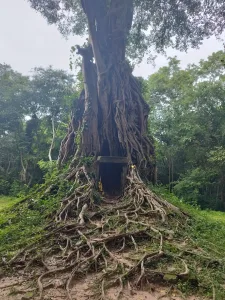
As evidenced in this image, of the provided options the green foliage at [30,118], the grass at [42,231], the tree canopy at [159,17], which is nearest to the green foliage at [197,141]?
the tree canopy at [159,17]

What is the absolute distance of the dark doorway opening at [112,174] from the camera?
882 cm

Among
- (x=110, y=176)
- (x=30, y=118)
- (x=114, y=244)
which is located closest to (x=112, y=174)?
(x=110, y=176)

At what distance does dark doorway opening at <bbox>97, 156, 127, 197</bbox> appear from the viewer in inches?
347

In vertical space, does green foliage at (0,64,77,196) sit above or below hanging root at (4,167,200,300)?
above

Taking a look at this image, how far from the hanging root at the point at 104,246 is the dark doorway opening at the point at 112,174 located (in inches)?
91.5

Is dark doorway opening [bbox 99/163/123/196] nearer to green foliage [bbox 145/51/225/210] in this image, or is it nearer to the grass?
the grass

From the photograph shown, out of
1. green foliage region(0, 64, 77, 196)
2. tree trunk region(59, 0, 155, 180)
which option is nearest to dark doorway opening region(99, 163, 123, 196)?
tree trunk region(59, 0, 155, 180)

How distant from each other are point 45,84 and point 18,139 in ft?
12.3

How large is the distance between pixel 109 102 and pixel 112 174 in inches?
95.8

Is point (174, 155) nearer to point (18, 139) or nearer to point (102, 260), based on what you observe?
point (18, 139)

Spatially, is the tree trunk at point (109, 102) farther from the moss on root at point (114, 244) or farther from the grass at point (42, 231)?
the grass at point (42, 231)

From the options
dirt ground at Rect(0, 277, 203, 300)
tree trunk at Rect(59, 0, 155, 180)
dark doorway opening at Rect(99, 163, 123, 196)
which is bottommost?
dirt ground at Rect(0, 277, 203, 300)

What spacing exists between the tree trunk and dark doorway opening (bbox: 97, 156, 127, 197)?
1.07 ft

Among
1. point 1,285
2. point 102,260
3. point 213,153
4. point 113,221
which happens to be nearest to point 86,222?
point 113,221
